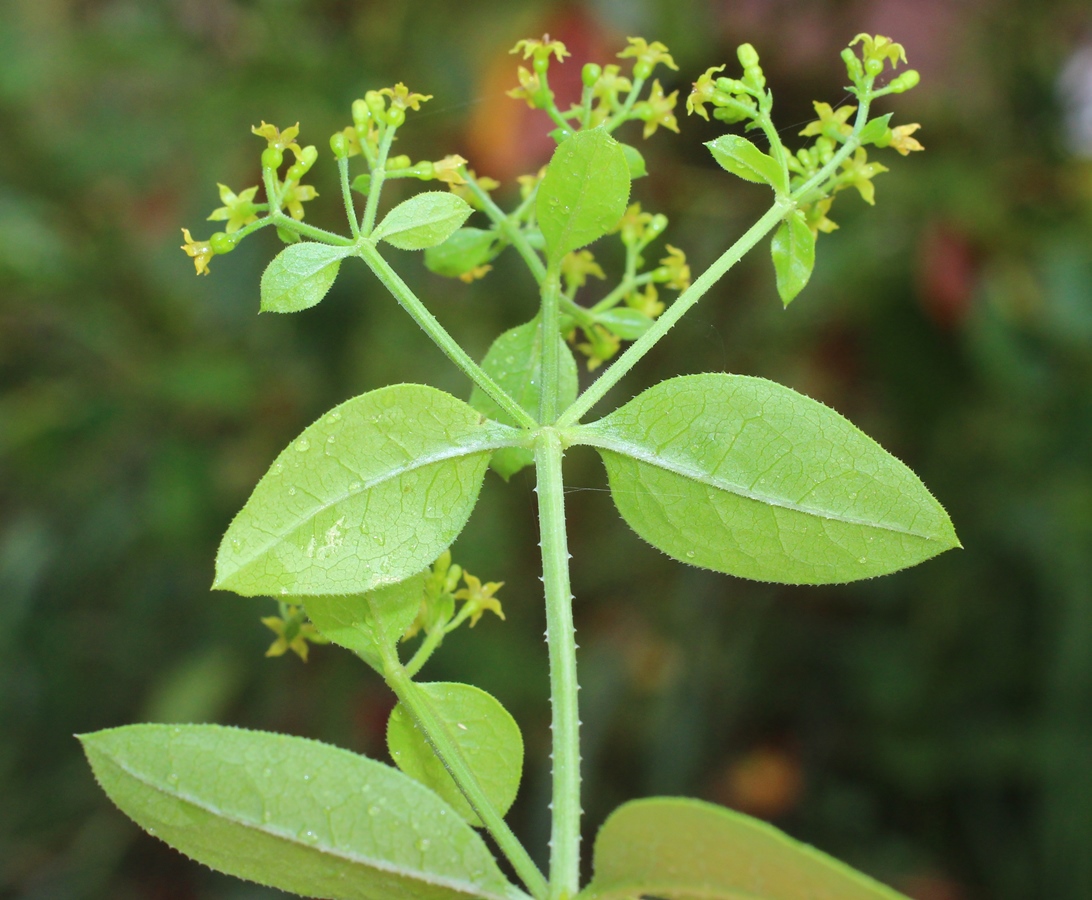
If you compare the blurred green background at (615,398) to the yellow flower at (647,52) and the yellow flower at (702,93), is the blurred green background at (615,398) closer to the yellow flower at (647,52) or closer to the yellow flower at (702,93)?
the yellow flower at (647,52)

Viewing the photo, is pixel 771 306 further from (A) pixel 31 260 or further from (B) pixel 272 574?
(B) pixel 272 574

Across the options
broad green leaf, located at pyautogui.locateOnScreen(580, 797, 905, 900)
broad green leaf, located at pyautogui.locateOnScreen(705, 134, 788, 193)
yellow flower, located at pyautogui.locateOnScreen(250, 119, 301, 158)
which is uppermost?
yellow flower, located at pyautogui.locateOnScreen(250, 119, 301, 158)

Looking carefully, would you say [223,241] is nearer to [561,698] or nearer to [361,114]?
[361,114]

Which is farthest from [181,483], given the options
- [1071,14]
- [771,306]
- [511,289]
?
[1071,14]

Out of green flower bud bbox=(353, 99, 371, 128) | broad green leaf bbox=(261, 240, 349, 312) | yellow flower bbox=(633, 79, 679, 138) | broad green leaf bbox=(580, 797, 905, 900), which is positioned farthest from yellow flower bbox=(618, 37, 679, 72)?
broad green leaf bbox=(580, 797, 905, 900)

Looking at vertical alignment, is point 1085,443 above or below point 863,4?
below

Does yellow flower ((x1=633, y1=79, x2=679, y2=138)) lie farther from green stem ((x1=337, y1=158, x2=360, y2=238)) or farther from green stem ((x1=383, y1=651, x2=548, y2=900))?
green stem ((x1=383, y1=651, x2=548, y2=900))

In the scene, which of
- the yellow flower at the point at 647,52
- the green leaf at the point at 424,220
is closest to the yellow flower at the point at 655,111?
the yellow flower at the point at 647,52
